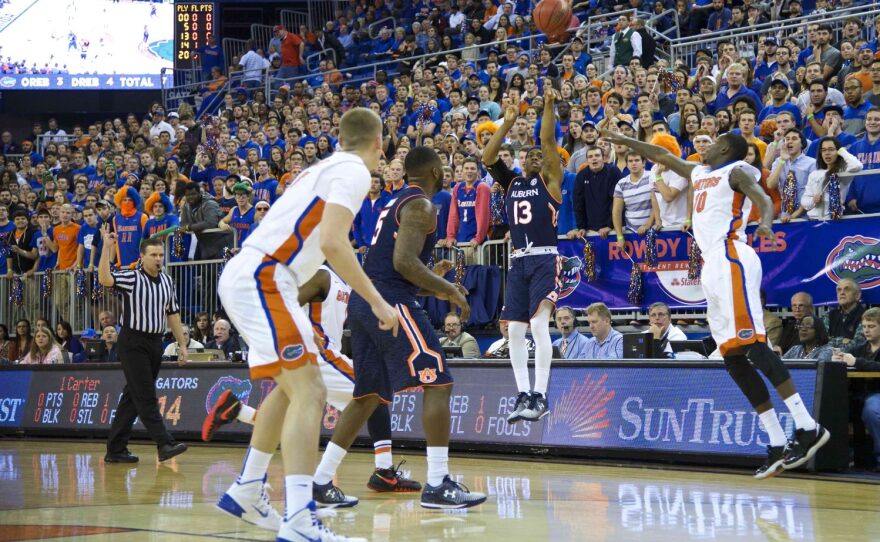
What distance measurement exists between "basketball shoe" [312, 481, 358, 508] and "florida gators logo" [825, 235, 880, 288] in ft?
22.7

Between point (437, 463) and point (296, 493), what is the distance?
2113mm

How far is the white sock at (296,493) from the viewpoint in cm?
595

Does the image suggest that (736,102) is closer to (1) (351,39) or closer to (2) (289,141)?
(2) (289,141)

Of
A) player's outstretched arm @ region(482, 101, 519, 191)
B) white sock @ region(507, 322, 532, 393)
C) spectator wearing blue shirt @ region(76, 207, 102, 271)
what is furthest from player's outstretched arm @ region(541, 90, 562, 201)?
spectator wearing blue shirt @ region(76, 207, 102, 271)

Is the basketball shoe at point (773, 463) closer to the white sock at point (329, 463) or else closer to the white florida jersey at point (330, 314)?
the white sock at point (329, 463)

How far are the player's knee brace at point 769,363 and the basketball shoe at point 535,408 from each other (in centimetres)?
220

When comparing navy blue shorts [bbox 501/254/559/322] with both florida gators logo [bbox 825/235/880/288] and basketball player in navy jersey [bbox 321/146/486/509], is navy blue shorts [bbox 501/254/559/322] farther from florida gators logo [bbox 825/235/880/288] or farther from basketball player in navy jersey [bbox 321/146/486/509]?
florida gators logo [bbox 825/235/880/288]

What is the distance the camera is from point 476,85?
2133 cm

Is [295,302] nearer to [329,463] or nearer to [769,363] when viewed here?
[329,463]

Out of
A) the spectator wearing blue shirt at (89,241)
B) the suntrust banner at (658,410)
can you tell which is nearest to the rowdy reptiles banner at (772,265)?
the suntrust banner at (658,410)

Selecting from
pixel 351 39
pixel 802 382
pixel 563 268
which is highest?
pixel 351 39

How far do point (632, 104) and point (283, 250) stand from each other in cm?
1191

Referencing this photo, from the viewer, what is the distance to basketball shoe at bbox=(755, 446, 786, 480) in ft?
29.0

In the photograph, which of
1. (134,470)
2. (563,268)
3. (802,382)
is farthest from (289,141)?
(802,382)
